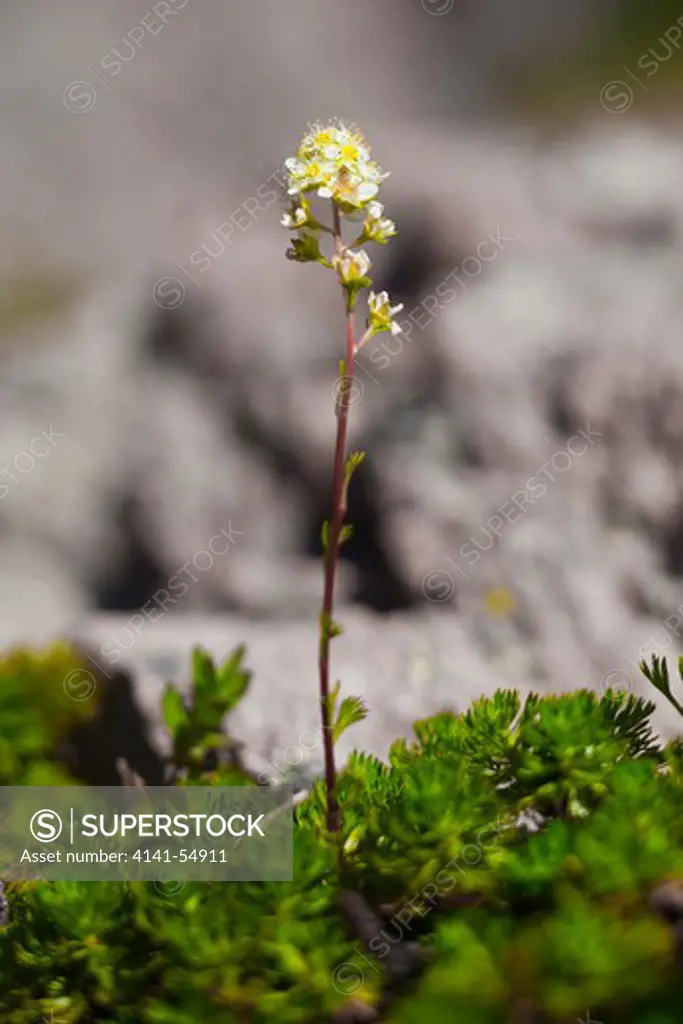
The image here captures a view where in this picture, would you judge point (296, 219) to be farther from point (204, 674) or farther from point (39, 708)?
point (39, 708)

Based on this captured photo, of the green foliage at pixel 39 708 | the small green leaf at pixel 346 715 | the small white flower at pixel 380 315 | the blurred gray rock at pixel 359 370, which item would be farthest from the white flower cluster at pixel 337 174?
the green foliage at pixel 39 708

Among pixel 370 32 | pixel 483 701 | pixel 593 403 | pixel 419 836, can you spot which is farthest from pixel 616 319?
pixel 370 32

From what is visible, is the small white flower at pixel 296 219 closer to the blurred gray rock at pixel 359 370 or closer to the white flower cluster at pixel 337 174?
the white flower cluster at pixel 337 174

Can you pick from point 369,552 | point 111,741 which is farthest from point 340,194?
point 369,552

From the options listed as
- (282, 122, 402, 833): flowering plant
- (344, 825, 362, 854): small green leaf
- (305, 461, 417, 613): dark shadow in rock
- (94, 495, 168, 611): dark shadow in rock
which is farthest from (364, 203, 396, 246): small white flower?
(94, 495, 168, 611): dark shadow in rock

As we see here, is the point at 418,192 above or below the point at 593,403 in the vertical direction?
above

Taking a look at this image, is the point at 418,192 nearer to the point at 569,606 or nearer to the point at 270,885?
the point at 569,606
